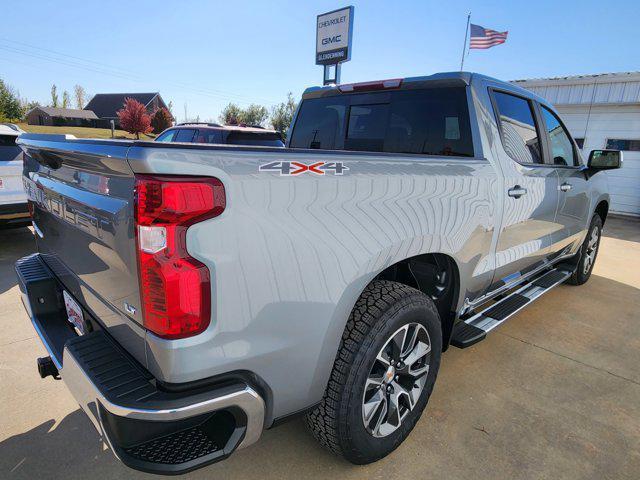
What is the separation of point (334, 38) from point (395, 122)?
47.9 feet

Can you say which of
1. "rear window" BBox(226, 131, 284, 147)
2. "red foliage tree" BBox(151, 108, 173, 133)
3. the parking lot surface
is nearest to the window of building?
"rear window" BBox(226, 131, 284, 147)

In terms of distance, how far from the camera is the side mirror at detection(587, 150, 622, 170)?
3865 millimetres

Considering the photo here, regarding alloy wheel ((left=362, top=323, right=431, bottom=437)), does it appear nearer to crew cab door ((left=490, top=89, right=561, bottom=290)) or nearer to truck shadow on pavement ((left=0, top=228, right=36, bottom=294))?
crew cab door ((left=490, top=89, right=561, bottom=290))

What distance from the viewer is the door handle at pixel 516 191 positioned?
265 centimetres

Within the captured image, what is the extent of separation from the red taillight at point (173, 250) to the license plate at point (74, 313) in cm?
85

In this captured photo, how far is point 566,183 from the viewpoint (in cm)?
353

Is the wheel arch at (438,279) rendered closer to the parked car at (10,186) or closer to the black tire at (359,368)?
the black tire at (359,368)

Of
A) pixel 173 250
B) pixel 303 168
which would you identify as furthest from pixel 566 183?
pixel 173 250

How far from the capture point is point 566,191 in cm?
358

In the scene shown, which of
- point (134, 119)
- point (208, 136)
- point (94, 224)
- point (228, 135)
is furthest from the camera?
point (134, 119)

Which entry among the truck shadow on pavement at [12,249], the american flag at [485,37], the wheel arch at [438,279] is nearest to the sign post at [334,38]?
the american flag at [485,37]

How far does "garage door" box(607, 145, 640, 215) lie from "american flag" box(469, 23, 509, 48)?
532 cm

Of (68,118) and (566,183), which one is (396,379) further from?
(68,118)

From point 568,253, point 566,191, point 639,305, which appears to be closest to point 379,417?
point 566,191
